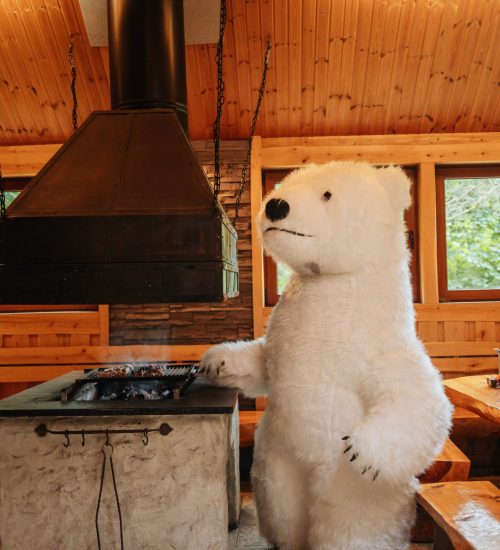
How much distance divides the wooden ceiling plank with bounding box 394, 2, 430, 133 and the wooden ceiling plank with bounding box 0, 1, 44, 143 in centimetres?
283

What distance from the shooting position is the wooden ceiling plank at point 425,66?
12.5 feet

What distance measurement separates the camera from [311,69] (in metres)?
4.06

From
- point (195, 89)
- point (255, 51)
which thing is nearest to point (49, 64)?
point (195, 89)

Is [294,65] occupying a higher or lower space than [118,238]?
higher

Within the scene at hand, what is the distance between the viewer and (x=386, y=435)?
1.78 m

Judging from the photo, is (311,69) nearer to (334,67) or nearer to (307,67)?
(307,67)

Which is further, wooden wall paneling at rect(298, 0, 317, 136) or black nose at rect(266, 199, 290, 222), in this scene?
wooden wall paneling at rect(298, 0, 317, 136)

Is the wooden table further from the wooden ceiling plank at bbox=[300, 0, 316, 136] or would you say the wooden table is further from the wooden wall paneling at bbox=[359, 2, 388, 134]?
the wooden ceiling plank at bbox=[300, 0, 316, 136]

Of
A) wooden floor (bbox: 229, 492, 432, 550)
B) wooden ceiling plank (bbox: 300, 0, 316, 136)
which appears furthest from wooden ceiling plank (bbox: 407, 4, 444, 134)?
→ wooden floor (bbox: 229, 492, 432, 550)

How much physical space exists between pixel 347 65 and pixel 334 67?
0.31 ft

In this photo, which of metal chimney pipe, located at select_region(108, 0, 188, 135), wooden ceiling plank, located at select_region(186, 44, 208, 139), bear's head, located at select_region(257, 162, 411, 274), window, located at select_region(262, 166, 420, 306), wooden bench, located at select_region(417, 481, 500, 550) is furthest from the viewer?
window, located at select_region(262, 166, 420, 306)

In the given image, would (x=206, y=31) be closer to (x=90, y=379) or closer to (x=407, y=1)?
(x=407, y=1)

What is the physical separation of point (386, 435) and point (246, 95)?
3.16 meters

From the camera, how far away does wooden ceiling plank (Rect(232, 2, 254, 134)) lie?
380cm
